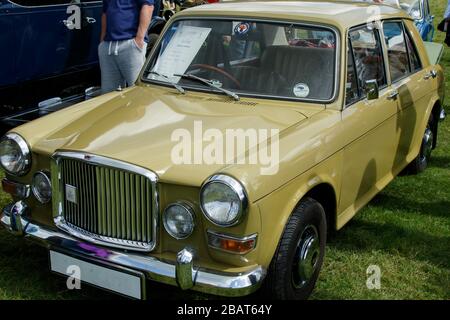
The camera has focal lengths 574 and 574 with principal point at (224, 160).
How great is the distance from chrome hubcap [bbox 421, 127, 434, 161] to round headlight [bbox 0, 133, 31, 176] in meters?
3.50

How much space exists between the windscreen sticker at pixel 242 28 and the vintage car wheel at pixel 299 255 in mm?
1346

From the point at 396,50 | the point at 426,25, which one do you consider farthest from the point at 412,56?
the point at 426,25

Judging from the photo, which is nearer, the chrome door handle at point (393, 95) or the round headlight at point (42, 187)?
the round headlight at point (42, 187)

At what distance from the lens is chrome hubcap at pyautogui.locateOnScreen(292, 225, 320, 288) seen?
3.02 meters

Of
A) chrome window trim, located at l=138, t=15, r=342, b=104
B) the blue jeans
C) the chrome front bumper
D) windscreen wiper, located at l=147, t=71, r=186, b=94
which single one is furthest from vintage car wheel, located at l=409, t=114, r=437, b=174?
the chrome front bumper

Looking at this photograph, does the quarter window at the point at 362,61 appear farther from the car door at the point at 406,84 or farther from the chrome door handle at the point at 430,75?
the chrome door handle at the point at 430,75

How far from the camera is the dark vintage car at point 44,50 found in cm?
563

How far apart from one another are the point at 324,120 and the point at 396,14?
186 cm

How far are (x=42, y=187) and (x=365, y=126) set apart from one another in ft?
6.53

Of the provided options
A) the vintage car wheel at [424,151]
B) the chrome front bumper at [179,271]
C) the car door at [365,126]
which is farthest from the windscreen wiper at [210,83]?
the vintage car wheel at [424,151]

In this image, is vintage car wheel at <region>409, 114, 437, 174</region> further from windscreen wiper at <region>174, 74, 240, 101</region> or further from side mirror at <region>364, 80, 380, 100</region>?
windscreen wiper at <region>174, 74, 240, 101</region>

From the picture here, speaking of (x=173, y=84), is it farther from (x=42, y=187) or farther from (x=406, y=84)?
(x=406, y=84)

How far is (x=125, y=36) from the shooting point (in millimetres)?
5082

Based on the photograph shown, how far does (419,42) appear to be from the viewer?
16.2ft
